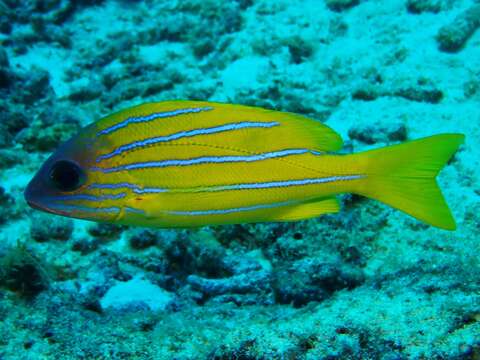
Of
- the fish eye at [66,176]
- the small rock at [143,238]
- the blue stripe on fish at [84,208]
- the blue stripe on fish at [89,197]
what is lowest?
the small rock at [143,238]

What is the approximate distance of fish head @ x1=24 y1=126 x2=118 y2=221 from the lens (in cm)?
211

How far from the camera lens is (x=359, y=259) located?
3695mm

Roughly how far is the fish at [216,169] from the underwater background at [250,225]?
2.14ft

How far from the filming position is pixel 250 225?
159 inches

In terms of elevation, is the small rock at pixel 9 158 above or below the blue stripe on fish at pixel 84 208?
below

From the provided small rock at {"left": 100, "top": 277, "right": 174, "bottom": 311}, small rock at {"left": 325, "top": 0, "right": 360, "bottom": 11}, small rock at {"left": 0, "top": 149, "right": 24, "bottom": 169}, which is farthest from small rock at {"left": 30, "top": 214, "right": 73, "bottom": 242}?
small rock at {"left": 325, "top": 0, "right": 360, "bottom": 11}

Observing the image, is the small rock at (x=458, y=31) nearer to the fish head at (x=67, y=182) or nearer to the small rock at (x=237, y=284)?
the small rock at (x=237, y=284)

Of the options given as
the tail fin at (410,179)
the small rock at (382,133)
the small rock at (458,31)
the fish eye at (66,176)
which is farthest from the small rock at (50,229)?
the small rock at (458,31)

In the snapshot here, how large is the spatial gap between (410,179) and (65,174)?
1.83 metres

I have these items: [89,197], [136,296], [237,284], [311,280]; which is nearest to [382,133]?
[311,280]

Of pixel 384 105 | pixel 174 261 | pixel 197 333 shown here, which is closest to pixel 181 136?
pixel 197 333

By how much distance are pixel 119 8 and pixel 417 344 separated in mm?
9745

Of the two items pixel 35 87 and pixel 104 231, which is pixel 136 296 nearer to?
pixel 104 231

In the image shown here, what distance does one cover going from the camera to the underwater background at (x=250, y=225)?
2.29 metres
